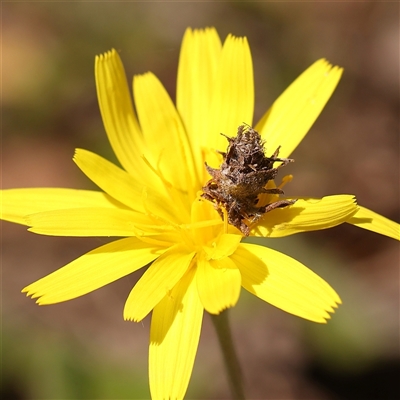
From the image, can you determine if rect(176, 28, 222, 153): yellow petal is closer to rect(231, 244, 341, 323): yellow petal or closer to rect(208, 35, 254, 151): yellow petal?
rect(208, 35, 254, 151): yellow petal

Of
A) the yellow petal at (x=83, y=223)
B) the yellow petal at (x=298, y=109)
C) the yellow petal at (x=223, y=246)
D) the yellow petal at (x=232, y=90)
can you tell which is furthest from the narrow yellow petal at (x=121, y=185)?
the yellow petal at (x=298, y=109)

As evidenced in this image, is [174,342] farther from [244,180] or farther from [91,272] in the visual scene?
[244,180]

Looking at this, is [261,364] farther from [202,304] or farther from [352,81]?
[352,81]

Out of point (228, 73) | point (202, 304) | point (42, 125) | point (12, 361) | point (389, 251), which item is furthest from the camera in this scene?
point (42, 125)

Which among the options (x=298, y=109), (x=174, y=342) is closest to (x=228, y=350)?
(x=174, y=342)

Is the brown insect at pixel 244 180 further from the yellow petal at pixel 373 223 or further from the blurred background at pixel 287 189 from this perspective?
the blurred background at pixel 287 189

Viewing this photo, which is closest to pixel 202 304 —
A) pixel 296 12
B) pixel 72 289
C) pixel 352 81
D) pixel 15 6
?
pixel 72 289

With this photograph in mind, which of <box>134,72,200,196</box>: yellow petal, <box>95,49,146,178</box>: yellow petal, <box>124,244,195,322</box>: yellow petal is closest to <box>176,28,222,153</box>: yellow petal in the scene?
<box>134,72,200,196</box>: yellow petal
